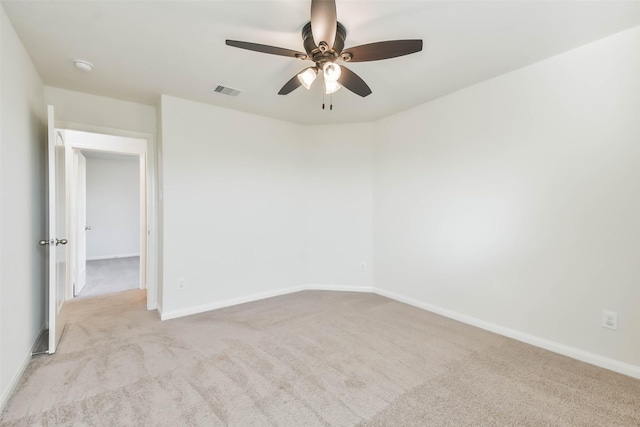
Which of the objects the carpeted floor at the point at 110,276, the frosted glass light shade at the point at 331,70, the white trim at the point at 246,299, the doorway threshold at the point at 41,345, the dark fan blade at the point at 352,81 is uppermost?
the dark fan blade at the point at 352,81

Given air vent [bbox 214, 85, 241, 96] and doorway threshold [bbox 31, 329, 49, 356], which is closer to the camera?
doorway threshold [bbox 31, 329, 49, 356]

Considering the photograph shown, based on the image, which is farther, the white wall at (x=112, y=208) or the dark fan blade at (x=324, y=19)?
the white wall at (x=112, y=208)

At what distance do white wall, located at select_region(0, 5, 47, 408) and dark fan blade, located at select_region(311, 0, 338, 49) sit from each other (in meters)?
1.92

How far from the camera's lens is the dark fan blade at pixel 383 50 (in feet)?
5.75

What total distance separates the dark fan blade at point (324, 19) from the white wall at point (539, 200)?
2.01m

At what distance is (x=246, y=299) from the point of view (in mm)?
3834

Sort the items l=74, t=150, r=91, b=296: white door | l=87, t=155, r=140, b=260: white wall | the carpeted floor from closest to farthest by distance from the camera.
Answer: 1. l=74, t=150, r=91, b=296: white door
2. the carpeted floor
3. l=87, t=155, r=140, b=260: white wall

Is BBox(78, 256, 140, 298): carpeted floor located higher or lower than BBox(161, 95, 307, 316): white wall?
lower

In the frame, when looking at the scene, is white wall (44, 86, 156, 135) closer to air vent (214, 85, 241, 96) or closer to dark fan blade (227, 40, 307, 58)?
air vent (214, 85, 241, 96)

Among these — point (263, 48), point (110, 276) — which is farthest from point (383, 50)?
point (110, 276)

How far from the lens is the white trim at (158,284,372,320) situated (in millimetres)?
3309

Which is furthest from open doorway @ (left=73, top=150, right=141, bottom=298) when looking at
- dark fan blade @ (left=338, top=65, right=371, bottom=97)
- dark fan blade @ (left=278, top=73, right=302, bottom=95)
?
dark fan blade @ (left=338, top=65, right=371, bottom=97)

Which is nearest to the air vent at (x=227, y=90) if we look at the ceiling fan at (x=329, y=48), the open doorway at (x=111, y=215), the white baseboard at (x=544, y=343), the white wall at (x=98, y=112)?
the white wall at (x=98, y=112)

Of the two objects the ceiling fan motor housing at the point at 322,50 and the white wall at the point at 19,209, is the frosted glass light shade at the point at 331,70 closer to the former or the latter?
the ceiling fan motor housing at the point at 322,50
